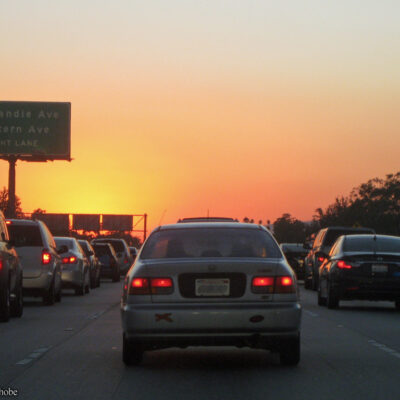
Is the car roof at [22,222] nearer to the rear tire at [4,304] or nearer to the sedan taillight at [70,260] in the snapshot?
the rear tire at [4,304]

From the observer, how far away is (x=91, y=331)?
52.6 ft

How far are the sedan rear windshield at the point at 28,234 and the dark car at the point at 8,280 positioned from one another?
336 cm

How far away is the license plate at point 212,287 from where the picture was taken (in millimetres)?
10664

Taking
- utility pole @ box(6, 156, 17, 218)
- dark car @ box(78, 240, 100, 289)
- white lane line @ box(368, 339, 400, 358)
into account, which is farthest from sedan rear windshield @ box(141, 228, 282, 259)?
utility pole @ box(6, 156, 17, 218)

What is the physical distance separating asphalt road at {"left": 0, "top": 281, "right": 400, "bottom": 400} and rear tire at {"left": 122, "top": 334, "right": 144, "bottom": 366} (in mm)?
102

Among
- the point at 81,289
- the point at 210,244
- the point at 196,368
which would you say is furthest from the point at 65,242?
the point at 196,368

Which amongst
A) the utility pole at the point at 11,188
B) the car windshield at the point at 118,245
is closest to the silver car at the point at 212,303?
the car windshield at the point at 118,245

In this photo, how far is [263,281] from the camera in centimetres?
1070

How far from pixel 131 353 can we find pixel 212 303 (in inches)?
44.9

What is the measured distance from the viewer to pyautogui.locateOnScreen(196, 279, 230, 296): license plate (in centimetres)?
1066

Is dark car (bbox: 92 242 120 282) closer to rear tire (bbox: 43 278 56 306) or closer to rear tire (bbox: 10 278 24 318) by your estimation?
rear tire (bbox: 43 278 56 306)

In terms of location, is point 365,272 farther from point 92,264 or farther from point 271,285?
point 92,264

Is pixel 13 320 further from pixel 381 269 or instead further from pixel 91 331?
pixel 381 269

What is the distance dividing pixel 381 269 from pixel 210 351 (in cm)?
964
